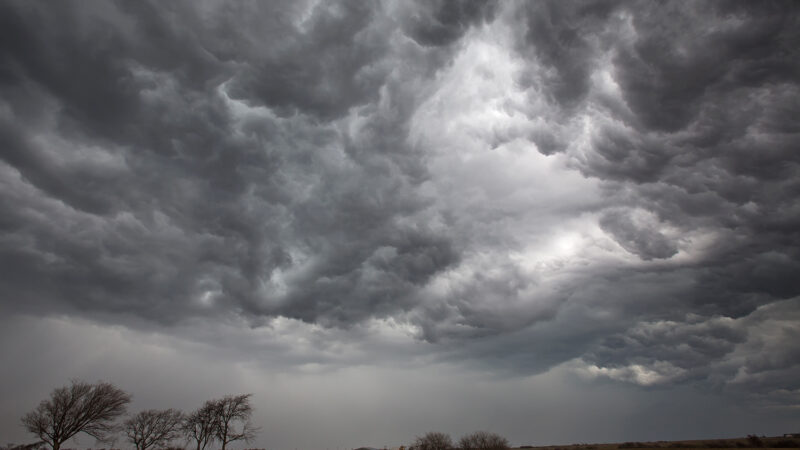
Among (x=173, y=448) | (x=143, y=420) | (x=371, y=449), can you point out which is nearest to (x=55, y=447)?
(x=143, y=420)

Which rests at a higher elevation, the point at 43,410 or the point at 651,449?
the point at 43,410

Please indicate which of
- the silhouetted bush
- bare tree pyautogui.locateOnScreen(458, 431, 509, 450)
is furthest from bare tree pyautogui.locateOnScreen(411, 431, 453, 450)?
the silhouetted bush

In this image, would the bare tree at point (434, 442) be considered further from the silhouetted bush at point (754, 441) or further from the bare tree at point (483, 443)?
the silhouetted bush at point (754, 441)

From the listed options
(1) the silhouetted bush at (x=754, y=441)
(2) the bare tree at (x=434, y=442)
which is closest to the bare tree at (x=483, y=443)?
(2) the bare tree at (x=434, y=442)

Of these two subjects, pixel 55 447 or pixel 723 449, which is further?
pixel 723 449

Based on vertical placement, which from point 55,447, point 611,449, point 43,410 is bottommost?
point 611,449

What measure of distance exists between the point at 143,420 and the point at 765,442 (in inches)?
5849

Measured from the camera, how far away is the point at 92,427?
72.9 metres

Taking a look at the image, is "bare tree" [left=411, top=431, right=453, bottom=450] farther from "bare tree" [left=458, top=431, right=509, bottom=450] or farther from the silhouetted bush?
the silhouetted bush

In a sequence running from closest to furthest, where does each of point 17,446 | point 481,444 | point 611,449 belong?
point 17,446, point 481,444, point 611,449

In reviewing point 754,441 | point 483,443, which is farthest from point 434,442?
point 754,441

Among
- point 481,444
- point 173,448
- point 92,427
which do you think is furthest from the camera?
point 173,448

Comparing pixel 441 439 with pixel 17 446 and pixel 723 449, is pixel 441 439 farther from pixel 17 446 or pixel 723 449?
pixel 17 446

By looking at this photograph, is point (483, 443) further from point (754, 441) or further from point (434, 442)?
point (754, 441)
